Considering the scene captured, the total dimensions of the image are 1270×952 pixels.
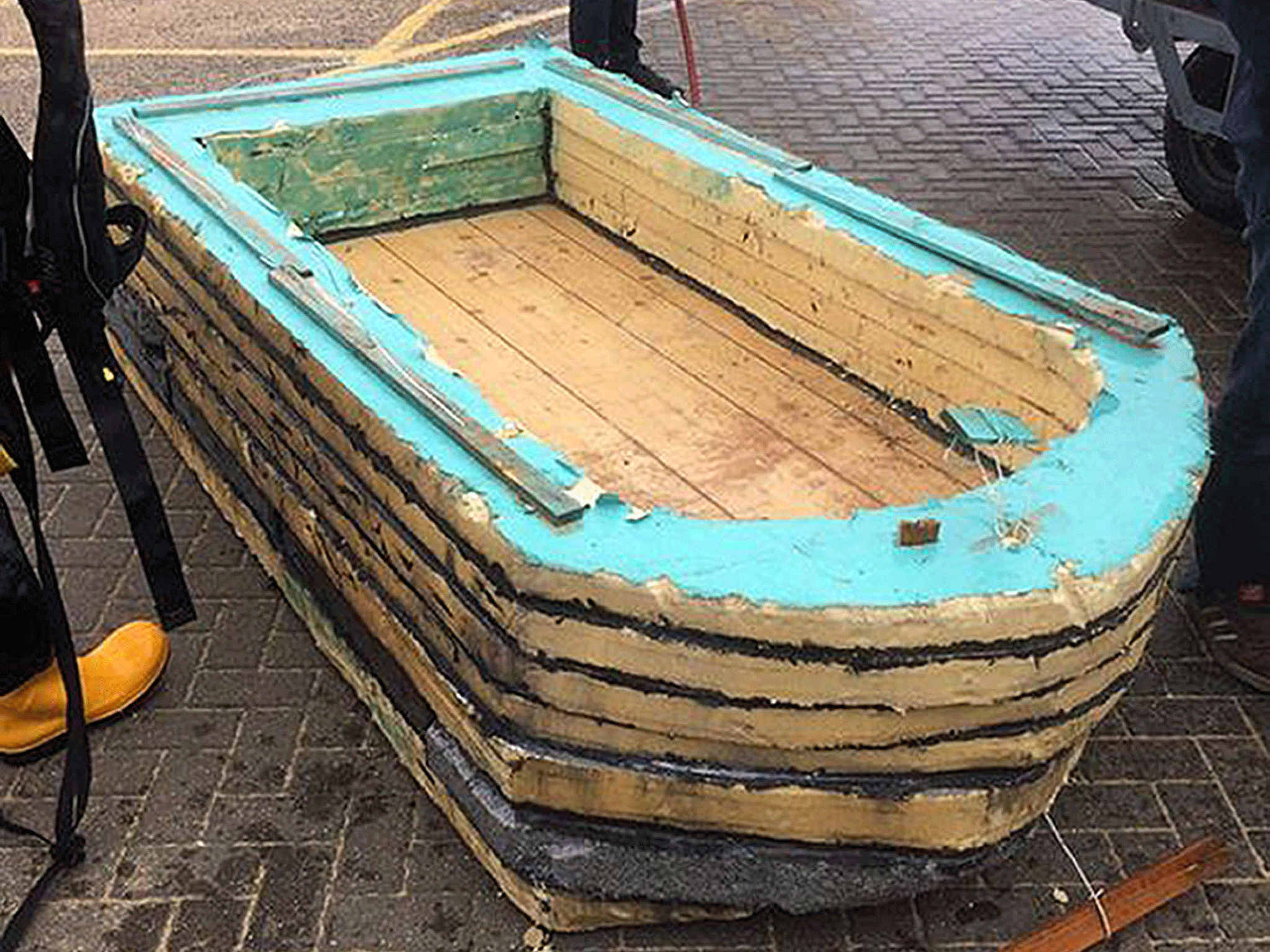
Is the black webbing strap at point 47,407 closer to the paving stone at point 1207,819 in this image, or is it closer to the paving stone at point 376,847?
the paving stone at point 376,847

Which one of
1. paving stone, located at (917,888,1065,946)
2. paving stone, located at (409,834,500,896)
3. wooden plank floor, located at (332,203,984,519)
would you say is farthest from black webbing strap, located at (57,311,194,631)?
paving stone, located at (917,888,1065,946)

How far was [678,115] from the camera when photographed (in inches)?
148

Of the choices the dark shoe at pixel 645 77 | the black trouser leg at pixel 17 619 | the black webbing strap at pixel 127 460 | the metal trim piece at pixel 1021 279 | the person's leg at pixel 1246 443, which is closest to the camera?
the black webbing strap at pixel 127 460

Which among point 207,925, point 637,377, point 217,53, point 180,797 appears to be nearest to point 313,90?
point 637,377

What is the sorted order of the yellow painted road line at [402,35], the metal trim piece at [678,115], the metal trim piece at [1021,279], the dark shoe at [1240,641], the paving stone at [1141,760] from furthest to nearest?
the yellow painted road line at [402,35] → the metal trim piece at [678,115] → the dark shoe at [1240,641] → the paving stone at [1141,760] → the metal trim piece at [1021,279]

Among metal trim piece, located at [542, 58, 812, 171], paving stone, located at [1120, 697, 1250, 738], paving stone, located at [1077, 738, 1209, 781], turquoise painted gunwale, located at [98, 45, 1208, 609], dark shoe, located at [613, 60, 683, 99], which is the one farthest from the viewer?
dark shoe, located at [613, 60, 683, 99]

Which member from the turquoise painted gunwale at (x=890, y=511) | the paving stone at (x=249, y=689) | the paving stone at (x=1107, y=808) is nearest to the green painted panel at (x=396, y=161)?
the turquoise painted gunwale at (x=890, y=511)

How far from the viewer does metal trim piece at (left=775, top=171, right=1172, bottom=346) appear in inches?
105

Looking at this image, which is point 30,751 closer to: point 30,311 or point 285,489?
point 285,489

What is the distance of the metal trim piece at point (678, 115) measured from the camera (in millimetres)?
3525

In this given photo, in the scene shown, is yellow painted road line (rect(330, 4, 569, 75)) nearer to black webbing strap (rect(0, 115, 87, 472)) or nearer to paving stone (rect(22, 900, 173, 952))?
black webbing strap (rect(0, 115, 87, 472))

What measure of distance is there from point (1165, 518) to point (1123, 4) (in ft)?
11.6

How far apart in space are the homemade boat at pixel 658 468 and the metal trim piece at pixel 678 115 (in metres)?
0.02

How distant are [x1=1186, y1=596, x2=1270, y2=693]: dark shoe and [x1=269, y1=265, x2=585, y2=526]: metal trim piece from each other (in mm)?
1914
